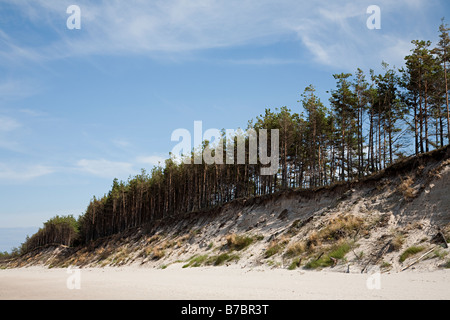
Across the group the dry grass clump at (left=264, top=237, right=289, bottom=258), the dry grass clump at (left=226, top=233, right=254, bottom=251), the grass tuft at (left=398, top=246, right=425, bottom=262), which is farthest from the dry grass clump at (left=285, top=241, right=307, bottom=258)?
the grass tuft at (left=398, top=246, right=425, bottom=262)

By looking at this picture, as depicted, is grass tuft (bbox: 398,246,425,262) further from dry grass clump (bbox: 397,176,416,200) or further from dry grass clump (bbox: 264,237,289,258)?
dry grass clump (bbox: 264,237,289,258)

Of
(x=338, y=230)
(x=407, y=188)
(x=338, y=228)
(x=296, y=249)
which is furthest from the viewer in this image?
(x=407, y=188)

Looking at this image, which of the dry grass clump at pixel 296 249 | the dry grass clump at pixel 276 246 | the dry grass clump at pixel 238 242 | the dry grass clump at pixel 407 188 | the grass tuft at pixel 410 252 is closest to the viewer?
the grass tuft at pixel 410 252

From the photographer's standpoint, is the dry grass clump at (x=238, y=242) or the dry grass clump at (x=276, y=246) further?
the dry grass clump at (x=238, y=242)

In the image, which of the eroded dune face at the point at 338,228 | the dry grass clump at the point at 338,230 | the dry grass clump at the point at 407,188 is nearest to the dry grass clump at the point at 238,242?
the eroded dune face at the point at 338,228

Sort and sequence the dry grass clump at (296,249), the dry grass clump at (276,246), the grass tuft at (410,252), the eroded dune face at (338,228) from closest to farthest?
the grass tuft at (410,252), the eroded dune face at (338,228), the dry grass clump at (296,249), the dry grass clump at (276,246)

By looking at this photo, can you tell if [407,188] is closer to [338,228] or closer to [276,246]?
[338,228]

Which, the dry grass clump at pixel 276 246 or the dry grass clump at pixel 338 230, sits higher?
the dry grass clump at pixel 338 230

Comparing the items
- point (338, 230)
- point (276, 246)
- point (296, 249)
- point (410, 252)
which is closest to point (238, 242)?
point (276, 246)

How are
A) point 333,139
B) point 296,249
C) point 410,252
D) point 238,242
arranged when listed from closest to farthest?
point 410,252
point 296,249
point 238,242
point 333,139

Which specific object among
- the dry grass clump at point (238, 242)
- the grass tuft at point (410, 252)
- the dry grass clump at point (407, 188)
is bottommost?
the dry grass clump at point (238, 242)

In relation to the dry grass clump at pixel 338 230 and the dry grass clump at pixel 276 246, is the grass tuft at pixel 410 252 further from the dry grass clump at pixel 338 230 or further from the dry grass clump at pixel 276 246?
the dry grass clump at pixel 276 246
